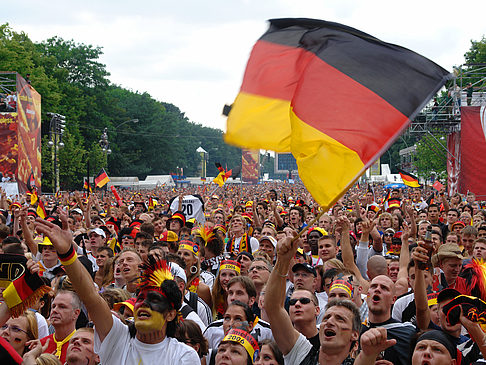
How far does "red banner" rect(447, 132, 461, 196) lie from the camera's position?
2848cm

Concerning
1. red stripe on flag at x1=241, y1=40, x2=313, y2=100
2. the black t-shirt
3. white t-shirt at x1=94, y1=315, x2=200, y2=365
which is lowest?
the black t-shirt

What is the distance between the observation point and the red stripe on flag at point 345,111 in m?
4.61

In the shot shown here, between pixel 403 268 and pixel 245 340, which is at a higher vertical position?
pixel 403 268

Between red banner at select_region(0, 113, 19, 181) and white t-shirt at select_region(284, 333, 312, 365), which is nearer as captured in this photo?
white t-shirt at select_region(284, 333, 312, 365)

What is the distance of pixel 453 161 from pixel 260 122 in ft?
87.9

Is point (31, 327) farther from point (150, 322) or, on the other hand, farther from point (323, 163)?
point (323, 163)

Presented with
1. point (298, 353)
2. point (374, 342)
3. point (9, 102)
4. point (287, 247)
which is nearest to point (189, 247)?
point (298, 353)

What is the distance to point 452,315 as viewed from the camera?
4.26 m

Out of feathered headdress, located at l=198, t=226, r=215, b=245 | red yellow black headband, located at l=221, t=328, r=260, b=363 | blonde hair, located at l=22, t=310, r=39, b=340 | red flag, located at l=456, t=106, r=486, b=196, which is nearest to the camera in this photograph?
red yellow black headband, located at l=221, t=328, r=260, b=363

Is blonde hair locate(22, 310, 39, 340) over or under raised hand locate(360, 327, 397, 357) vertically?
under

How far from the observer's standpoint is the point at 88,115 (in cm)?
6875

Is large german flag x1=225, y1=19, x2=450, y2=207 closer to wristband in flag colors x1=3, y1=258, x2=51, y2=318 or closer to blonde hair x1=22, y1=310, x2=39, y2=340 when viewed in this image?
wristband in flag colors x1=3, y1=258, x2=51, y2=318

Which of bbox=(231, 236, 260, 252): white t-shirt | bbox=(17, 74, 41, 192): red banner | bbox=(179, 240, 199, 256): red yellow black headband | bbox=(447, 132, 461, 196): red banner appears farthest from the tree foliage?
bbox=(179, 240, 199, 256): red yellow black headband

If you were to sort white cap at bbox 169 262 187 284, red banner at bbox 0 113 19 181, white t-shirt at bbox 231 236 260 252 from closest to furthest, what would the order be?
white cap at bbox 169 262 187 284 < white t-shirt at bbox 231 236 260 252 < red banner at bbox 0 113 19 181
